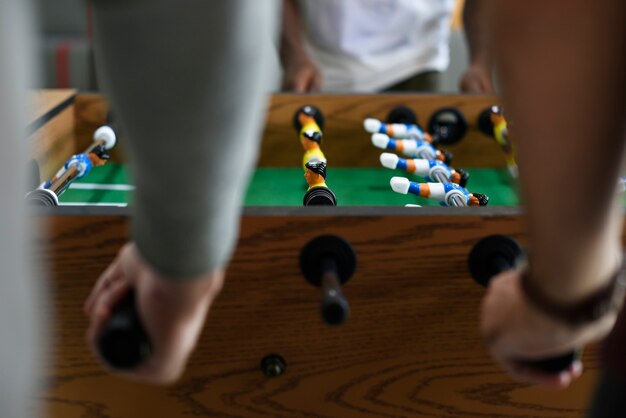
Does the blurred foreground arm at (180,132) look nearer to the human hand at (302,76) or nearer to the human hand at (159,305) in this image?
the human hand at (159,305)

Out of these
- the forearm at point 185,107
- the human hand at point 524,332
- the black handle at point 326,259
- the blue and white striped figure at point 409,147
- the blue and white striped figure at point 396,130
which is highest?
the blue and white striped figure at point 396,130

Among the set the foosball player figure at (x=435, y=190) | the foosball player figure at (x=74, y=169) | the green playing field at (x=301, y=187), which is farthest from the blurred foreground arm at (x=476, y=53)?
the foosball player figure at (x=74, y=169)

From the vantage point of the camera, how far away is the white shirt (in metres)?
2.13

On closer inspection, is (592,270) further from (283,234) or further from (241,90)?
(283,234)

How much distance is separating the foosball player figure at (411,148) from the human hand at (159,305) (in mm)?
840

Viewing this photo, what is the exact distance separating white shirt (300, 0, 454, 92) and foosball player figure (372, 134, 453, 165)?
2.54 feet

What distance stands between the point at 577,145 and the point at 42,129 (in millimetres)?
1068

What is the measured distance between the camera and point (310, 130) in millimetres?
1405

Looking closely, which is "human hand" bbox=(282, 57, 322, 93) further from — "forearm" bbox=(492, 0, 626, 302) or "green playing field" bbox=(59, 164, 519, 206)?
"forearm" bbox=(492, 0, 626, 302)

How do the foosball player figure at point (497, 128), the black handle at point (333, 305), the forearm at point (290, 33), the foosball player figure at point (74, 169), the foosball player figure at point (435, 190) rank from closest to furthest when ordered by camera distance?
the black handle at point (333, 305) < the foosball player figure at point (74, 169) < the foosball player figure at point (435, 190) < the foosball player figure at point (497, 128) < the forearm at point (290, 33)

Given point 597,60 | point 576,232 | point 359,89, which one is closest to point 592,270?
point 576,232

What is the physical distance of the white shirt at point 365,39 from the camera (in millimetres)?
2131

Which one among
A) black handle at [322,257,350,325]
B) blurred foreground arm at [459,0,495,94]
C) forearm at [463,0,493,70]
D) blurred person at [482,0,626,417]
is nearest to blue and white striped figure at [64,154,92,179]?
black handle at [322,257,350,325]

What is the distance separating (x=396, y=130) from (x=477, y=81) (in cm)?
69
